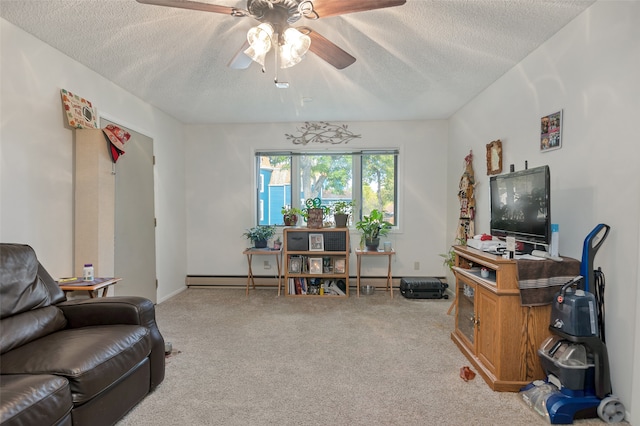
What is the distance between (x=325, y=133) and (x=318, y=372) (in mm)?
3383

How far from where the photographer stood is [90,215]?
270 cm

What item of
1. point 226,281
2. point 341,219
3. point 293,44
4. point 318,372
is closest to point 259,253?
point 226,281

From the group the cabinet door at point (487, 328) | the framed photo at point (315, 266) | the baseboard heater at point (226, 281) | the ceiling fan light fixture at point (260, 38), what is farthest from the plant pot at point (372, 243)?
the ceiling fan light fixture at point (260, 38)

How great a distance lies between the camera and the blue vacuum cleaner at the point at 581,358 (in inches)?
69.9

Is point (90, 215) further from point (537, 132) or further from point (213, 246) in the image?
point (537, 132)

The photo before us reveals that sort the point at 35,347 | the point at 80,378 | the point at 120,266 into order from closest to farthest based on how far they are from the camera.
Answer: the point at 80,378 → the point at 35,347 → the point at 120,266

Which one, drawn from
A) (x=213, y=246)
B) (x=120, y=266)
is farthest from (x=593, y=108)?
(x=213, y=246)

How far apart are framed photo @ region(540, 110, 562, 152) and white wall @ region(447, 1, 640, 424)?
0.04 metres

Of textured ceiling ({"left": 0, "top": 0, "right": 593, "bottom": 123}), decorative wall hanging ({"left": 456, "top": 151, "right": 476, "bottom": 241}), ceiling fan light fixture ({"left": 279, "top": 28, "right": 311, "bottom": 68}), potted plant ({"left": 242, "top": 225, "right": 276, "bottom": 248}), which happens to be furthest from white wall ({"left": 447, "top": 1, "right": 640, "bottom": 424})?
potted plant ({"left": 242, "top": 225, "right": 276, "bottom": 248})

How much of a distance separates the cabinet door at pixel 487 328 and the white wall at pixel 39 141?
3.31 metres

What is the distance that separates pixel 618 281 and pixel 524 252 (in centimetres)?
62

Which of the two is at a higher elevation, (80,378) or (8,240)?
(8,240)

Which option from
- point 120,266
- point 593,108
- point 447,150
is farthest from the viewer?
point 447,150

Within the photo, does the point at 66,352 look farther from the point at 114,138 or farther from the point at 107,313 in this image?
the point at 114,138
